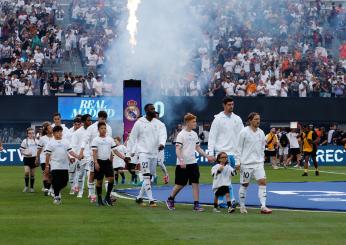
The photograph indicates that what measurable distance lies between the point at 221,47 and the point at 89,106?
8.54m

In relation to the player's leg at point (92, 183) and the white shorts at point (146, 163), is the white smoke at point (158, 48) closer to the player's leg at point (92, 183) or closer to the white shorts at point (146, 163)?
the player's leg at point (92, 183)

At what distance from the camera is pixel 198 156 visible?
45.8 m

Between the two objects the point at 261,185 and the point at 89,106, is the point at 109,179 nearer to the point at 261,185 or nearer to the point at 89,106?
the point at 261,185

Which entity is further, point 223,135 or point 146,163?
point 146,163

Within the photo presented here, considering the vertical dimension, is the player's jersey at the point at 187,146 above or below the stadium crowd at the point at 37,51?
below

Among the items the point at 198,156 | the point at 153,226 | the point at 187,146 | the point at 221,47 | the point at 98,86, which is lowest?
the point at 153,226

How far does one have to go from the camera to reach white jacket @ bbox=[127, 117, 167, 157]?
22.7 meters

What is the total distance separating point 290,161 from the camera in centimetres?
4631

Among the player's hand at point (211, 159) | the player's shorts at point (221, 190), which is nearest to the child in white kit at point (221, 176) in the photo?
the player's shorts at point (221, 190)

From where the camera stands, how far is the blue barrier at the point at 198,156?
4481 centimetres

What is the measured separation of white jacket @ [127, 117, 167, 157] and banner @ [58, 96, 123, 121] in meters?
21.0

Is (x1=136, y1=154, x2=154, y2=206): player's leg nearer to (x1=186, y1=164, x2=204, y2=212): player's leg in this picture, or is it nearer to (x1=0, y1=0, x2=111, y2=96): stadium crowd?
(x1=186, y1=164, x2=204, y2=212): player's leg

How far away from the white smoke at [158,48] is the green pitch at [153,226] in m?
19.2

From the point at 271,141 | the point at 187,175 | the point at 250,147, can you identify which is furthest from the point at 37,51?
the point at 250,147
